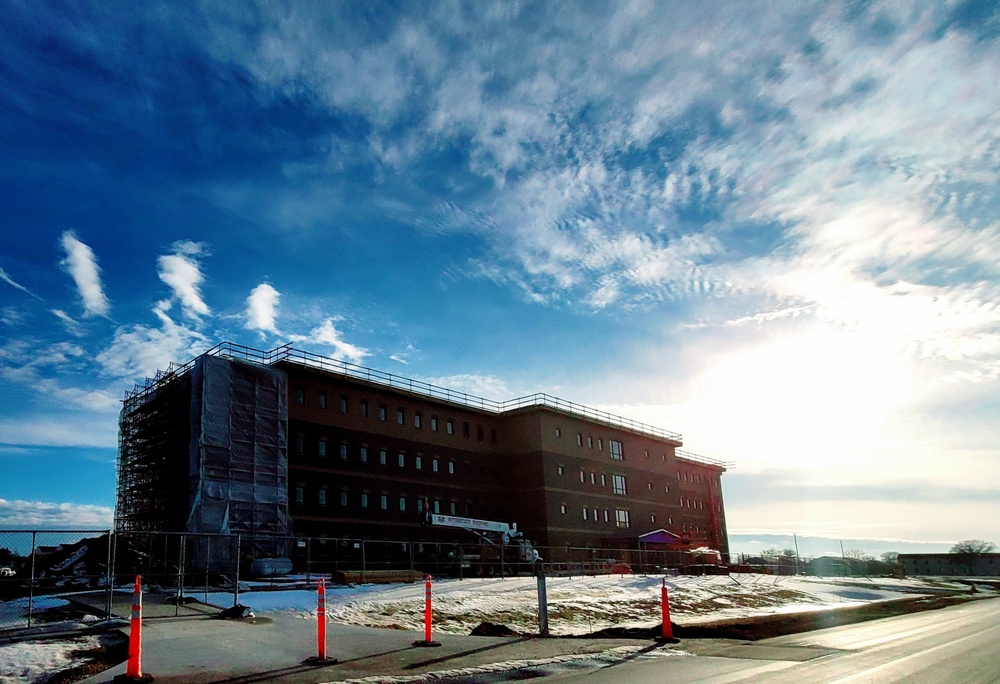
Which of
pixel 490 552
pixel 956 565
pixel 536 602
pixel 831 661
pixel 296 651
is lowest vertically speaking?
pixel 956 565

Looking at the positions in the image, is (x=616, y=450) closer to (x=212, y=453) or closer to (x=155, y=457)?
(x=212, y=453)

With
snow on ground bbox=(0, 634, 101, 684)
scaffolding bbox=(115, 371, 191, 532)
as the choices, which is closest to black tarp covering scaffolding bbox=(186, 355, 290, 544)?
scaffolding bbox=(115, 371, 191, 532)

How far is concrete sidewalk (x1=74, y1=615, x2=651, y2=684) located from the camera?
11812 mm

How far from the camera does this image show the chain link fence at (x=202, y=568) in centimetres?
1985

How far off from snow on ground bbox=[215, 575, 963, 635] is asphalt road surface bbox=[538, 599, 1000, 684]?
21.1 ft

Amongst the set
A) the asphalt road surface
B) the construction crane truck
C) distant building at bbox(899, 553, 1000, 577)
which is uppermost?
the construction crane truck

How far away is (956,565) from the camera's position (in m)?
104

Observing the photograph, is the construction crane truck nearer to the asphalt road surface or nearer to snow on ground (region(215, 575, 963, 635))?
snow on ground (region(215, 575, 963, 635))

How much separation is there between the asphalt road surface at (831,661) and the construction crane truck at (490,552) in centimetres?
2149

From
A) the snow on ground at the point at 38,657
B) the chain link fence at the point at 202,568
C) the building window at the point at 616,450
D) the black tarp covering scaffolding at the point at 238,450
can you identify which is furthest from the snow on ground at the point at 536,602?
Result: the building window at the point at 616,450

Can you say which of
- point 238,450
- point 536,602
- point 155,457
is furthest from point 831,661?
point 155,457

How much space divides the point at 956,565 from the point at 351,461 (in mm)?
92265

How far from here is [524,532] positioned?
5969 cm

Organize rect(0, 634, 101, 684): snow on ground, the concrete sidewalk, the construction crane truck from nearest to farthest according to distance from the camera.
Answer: rect(0, 634, 101, 684): snow on ground → the concrete sidewalk → the construction crane truck
